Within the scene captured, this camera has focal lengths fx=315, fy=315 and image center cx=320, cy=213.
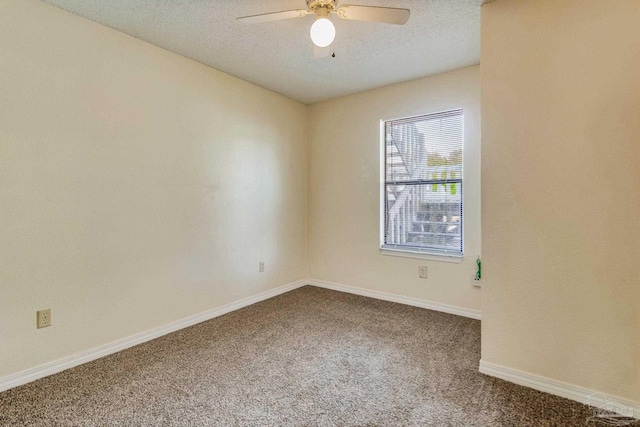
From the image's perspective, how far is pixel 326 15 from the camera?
1756 mm

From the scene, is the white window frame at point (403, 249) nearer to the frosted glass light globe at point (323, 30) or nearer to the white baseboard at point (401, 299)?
the white baseboard at point (401, 299)

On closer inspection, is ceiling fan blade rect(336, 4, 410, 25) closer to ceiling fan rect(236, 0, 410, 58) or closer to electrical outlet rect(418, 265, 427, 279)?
ceiling fan rect(236, 0, 410, 58)

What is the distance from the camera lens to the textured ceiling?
207cm

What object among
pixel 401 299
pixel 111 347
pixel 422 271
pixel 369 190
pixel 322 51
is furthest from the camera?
pixel 369 190

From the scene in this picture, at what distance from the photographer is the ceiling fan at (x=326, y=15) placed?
1621mm

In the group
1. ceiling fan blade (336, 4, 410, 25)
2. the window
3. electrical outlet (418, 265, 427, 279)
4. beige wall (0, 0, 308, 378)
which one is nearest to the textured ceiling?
beige wall (0, 0, 308, 378)

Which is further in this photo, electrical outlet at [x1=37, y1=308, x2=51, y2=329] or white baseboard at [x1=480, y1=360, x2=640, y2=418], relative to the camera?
electrical outlet at [x1=37, y1=308, x2=51, y2=329]

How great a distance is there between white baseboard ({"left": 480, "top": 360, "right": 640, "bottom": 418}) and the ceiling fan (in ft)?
7.12

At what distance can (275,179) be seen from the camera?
3.77 metres

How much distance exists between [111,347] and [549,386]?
295 cm

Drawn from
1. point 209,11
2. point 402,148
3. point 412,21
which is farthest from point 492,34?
point 209,11

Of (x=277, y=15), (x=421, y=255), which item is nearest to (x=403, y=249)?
(x=421, y=255)

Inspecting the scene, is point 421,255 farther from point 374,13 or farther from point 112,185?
point 112,185

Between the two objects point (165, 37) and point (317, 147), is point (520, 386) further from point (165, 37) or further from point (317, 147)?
point (165, 37)
